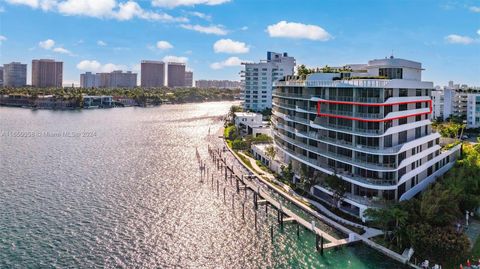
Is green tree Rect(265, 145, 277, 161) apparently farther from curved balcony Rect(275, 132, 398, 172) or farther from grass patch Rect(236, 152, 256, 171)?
curved balcony Rect(275, 132, 398, 172)

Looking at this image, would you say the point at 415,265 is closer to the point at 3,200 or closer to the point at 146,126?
the point at 3,200

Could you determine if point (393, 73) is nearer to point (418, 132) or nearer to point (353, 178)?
point (418, 132)

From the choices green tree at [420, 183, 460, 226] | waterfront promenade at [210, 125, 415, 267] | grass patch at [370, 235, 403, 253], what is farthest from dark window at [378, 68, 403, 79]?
grass patch at [370, 235, 403, 253]

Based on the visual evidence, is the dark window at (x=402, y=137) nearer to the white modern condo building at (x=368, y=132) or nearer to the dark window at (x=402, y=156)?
the white modern condo building at (x=368, y=132)

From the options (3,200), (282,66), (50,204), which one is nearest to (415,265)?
(50,204)

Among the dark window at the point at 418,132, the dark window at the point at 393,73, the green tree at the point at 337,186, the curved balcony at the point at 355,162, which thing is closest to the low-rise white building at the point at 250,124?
the curved balcony at the point at 355,162

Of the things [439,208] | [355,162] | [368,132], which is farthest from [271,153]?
[439,208]

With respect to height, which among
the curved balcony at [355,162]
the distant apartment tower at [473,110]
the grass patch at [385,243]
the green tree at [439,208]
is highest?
the distant apartment tower at [473,110]
